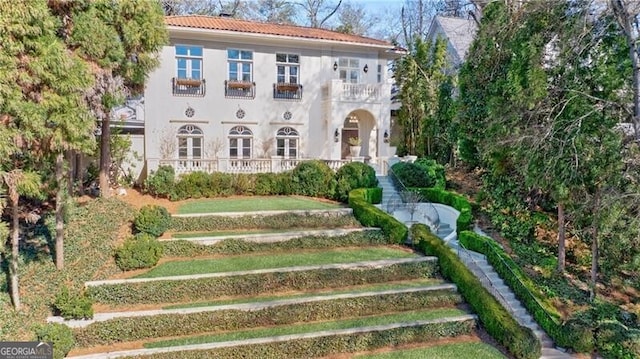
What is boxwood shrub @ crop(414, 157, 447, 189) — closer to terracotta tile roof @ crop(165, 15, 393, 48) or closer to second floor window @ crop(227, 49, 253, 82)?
terracotta tile roof @ crop(165, 15, 393, 48)

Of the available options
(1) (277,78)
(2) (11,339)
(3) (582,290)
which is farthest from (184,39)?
Answer: (3) (582,290)

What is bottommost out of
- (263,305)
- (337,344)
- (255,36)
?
(337,344)

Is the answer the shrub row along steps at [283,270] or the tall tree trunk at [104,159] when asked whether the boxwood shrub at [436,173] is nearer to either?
the shrub row along steps at [283,270]

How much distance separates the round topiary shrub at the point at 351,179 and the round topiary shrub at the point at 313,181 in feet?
0.99

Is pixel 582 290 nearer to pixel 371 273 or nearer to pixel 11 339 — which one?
pixel 371 273

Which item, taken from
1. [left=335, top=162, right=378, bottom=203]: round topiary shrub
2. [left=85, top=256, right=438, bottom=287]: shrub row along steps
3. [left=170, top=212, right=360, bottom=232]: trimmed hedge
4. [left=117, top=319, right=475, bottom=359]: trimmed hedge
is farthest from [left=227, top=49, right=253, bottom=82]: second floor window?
[left=117, top=319, right=475, bottom=359]: trimmed hedge

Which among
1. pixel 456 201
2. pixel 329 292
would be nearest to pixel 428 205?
pixel 456 201

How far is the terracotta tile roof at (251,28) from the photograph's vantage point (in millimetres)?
19312

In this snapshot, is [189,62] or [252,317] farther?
[189,62]

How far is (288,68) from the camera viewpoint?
2117 centimetres

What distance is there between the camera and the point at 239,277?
35.4 feet

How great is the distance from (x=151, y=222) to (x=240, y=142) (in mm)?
8637

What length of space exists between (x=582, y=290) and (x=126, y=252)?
12469mm

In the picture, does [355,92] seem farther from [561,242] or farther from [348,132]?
[561,242]
